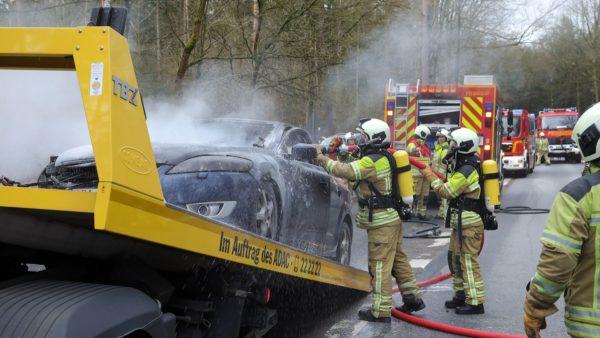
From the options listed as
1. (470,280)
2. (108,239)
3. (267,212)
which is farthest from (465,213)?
(108,239)

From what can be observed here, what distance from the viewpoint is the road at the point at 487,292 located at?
5223mm

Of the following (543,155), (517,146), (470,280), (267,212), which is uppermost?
(267,212)

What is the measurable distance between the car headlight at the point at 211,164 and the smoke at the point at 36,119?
47.6 inches

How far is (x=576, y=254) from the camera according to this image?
8.55 feet

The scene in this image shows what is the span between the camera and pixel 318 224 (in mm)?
5930

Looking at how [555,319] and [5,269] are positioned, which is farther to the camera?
[555,319]

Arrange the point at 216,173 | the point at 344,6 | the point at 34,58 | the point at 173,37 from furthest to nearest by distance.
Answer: the point at 344,6
the point at 173,37
the point at 216,173
the point at 34,58

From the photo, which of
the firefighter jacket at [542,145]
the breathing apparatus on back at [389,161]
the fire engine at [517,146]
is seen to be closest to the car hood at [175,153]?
the breathing apparatus on back at [389,161]

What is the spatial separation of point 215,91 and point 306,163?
18.2 ft

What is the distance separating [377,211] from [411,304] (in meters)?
0.87

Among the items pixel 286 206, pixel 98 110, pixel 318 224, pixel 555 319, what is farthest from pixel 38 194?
pixel 555 319

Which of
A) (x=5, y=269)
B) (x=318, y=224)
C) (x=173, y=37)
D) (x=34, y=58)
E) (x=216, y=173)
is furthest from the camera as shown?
(x=173, y=37)

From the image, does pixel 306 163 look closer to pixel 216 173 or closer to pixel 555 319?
pixel 216 173

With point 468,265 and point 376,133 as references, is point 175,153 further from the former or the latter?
point 468,265
